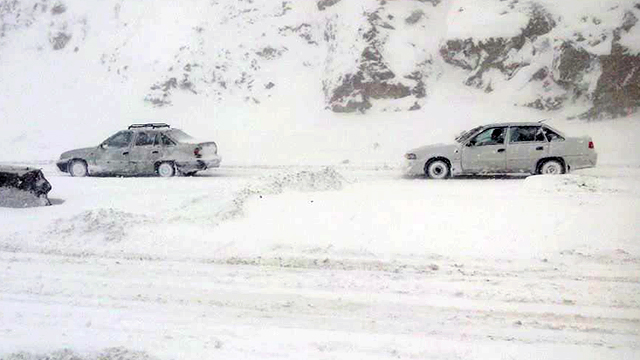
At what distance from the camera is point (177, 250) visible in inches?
293

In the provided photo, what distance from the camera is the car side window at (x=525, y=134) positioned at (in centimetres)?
1218

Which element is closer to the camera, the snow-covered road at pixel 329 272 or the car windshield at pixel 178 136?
the snow-covered road at pixel 329 272

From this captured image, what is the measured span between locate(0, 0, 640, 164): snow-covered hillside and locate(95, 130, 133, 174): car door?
390 centimetres

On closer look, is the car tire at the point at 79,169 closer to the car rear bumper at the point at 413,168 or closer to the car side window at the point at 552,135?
the car rear bumper at the point at 413,168

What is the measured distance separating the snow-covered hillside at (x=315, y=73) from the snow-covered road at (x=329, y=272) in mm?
7815

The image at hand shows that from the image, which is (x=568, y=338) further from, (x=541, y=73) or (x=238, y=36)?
(x=238, y=36)

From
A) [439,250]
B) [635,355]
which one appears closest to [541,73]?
[439,250]

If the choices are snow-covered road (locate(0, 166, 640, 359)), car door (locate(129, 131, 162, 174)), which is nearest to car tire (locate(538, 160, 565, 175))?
snow-covered road (locate(0, 166, 640, 359))

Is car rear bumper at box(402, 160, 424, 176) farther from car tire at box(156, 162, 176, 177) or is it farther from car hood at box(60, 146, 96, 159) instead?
car hood at box(60, 146, 96, 159)

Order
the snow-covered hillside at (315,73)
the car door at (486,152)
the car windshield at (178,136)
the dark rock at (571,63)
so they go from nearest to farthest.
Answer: the car door at (486,152), the car windshield at (178,136), the dark rock at (571,63), the snow-covered hillside at (315,73)

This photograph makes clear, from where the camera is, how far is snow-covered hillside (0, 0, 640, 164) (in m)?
17.3

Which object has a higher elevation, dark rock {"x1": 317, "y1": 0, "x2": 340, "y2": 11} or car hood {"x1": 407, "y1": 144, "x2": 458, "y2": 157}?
dark rock {"x1": 317, "y1": 0, "x2": 340, "y2": 11}

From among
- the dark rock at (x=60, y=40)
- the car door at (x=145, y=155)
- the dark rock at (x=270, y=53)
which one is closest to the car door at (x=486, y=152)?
the car door at (x=145, y=155)

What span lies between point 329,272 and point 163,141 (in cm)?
908
